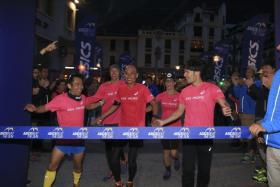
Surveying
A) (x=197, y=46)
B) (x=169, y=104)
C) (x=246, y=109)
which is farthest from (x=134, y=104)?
(x=197, y=46)

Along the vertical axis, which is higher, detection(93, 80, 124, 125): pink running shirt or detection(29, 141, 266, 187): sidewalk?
detection(93, 80, 124, 125): pink running shirt

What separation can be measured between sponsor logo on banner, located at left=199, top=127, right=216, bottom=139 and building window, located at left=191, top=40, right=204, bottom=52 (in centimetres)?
8197

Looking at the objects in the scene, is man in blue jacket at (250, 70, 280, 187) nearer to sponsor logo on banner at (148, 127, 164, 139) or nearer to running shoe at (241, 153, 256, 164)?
sponsor logo on banner at (148, 127, 164, 139)

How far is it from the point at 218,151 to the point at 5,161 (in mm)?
6853

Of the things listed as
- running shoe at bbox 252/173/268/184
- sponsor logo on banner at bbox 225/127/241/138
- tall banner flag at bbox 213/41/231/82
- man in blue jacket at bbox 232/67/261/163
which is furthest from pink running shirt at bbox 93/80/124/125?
tall banner flag at bbox 213/41/231/82

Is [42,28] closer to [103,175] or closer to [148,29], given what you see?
[103,175]

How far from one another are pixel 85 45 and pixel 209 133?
13149 mm

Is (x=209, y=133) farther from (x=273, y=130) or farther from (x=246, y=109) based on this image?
(x=246, y=109)

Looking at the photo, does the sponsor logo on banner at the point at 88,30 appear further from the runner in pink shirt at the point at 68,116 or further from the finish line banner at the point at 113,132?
the finish line banner at the point at 113,132

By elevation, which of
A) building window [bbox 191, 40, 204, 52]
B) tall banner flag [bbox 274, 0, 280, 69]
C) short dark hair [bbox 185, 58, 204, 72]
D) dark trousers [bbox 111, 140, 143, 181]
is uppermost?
building window [bbox 191, 40, 204, 52]

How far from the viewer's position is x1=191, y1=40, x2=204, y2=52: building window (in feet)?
287

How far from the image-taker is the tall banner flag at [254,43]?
1562 cm

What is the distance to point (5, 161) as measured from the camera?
20.1 feet

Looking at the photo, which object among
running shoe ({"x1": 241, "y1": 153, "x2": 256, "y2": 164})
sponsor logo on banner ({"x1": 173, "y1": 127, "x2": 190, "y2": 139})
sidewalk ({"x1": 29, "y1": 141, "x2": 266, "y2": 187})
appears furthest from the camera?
running shoe ({"x1": 241, "y1": 153, "x2": 256, "y2": 164})
